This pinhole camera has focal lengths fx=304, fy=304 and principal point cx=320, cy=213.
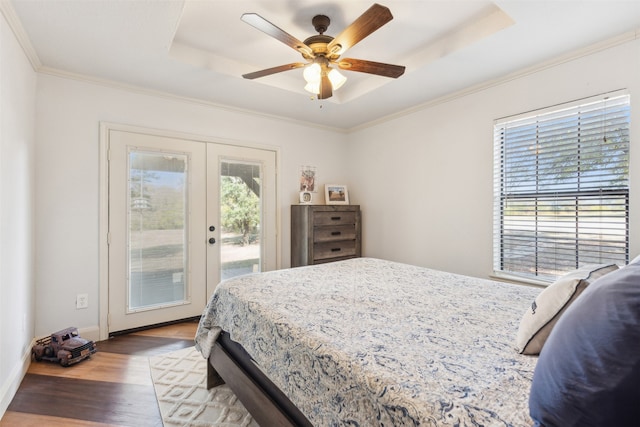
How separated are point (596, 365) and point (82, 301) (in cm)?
347

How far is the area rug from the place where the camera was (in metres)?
1.72

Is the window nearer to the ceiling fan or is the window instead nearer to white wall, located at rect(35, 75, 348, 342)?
the ceiling fan

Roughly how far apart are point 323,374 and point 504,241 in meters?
2.38

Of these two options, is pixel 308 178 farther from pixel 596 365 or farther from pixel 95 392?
pixel 596 365

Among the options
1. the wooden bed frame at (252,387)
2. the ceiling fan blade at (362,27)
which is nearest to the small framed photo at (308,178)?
the ceiling fan blade at (362,27)

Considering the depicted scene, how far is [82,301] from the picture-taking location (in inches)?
108

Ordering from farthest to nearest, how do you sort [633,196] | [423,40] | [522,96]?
[522,96] → [423,40] → [633,196]

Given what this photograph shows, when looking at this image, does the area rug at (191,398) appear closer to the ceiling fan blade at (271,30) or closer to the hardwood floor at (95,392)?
the hardwood floor at (95,392)

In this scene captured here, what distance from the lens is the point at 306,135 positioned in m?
4.13

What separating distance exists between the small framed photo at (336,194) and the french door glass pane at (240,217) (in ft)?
3.17

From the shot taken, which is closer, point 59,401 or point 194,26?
point 59,401

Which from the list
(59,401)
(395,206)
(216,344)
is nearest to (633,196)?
(395,206)

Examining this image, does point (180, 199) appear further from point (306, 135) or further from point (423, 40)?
point (423, 40)

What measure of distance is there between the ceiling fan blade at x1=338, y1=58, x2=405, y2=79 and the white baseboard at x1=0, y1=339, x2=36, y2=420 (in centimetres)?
291
